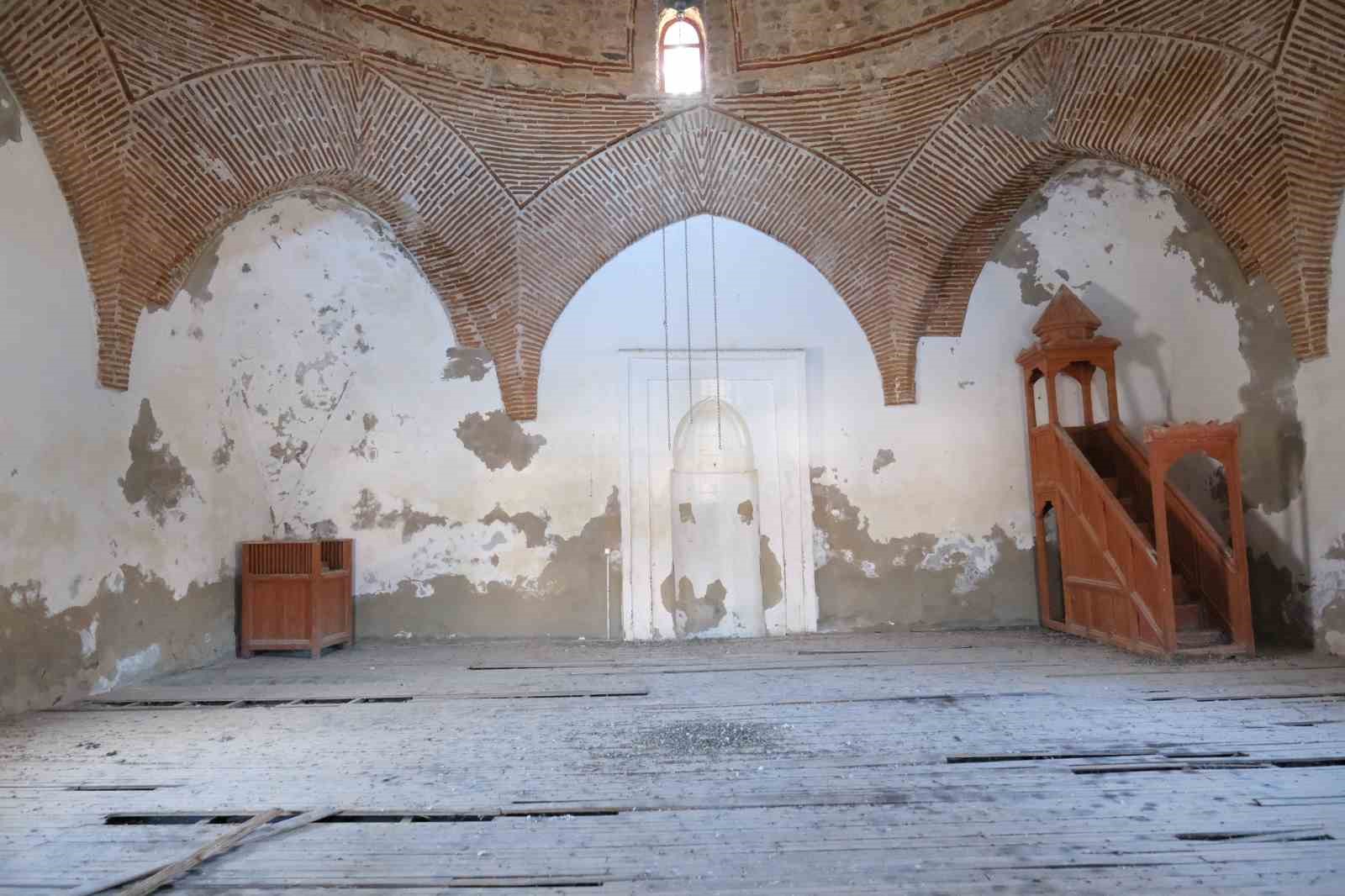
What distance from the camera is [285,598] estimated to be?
751 cm

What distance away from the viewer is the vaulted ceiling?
5922mm

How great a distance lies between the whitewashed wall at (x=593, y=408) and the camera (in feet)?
25.1

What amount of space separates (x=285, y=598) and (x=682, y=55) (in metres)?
6.24

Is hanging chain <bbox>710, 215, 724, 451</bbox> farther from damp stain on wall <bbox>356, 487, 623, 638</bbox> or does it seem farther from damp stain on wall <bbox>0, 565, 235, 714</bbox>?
damp stain on wall <bbox>0, 565, 235, 714</bbox>

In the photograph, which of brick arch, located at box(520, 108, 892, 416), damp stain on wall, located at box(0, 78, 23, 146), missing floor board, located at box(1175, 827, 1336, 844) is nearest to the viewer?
missing floor board, located at box(1175, 827, 1336, 844)

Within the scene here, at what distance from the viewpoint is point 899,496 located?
331 inches

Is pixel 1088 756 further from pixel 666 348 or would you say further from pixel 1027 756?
pixel 666 348

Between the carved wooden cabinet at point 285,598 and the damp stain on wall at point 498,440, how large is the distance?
5.56ft

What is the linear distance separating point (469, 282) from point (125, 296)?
3022 mm

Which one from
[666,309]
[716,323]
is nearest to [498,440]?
[666,309]

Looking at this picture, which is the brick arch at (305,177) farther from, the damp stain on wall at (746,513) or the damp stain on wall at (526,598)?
the damp stain on wall at (746,513)

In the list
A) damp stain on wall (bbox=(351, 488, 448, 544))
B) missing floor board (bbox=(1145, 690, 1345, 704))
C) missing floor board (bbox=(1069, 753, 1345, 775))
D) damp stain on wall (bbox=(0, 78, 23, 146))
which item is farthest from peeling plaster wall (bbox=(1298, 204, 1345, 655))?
damp stain on wall (bbox=(0, 78, 23, 146))

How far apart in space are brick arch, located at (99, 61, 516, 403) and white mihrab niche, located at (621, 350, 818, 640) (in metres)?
1.60

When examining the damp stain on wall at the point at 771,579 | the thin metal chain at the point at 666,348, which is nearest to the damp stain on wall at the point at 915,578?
the damp stain on wall at the point at 771,579
